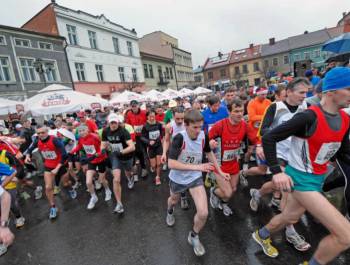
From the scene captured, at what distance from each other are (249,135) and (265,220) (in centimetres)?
157

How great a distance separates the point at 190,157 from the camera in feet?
10.1

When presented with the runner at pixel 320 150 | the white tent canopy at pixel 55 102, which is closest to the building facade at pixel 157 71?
the white tent canopy at pixel 55 102

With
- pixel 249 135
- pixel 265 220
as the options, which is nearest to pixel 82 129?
pixel 249 135

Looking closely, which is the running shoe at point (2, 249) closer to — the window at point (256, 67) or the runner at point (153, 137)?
the runner at point (153, 137)

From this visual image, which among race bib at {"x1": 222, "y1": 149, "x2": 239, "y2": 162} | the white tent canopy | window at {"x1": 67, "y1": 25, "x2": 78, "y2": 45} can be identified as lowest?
race bib at {"x1": 222, "y1": 149, "x2": 239, "y2": 162}

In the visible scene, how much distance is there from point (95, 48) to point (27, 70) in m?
9.24

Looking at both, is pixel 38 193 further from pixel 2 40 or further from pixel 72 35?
pixel 72 35

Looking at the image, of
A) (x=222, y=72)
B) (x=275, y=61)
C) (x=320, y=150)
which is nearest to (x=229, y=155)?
(x=320, y=150)

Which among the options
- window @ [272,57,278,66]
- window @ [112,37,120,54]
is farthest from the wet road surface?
window @ [272,57,278,66]

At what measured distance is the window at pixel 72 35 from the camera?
73.8 feet

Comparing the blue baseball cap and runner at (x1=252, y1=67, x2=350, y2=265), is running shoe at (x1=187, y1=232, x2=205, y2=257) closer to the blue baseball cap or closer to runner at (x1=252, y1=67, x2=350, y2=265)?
runner at (x1=252, y1=67, x2=350, y2=265)

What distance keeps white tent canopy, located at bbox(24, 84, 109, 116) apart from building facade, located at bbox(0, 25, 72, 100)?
7.33 meters

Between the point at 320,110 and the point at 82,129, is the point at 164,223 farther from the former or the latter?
the point at 320,110

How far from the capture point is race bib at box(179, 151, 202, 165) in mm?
3031
